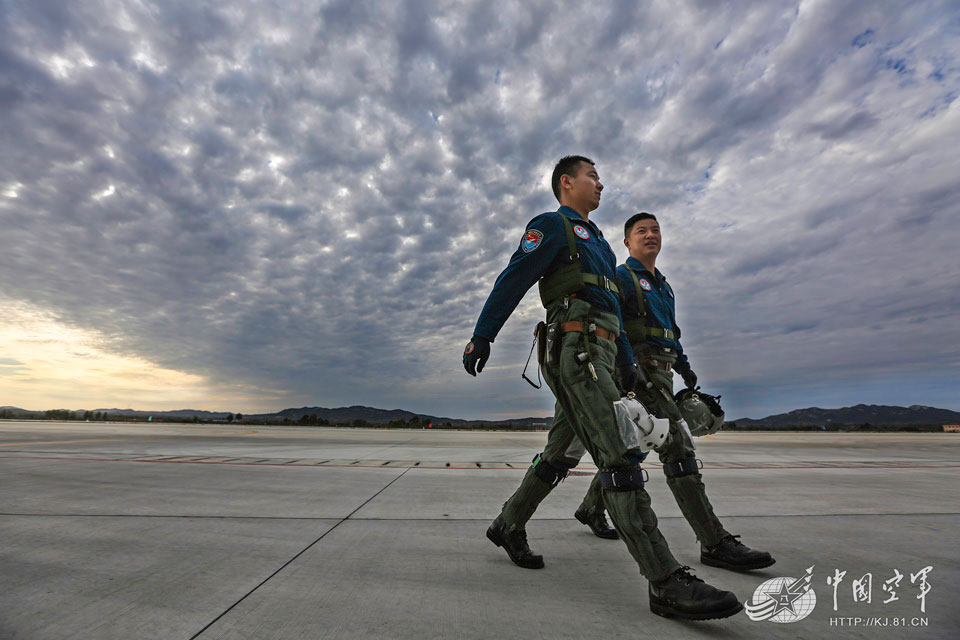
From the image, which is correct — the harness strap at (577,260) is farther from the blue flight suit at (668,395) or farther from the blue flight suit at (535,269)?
the blue flight suit at (668,395)

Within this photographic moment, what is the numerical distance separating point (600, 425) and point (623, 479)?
24 centimetres

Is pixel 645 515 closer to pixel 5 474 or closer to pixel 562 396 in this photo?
pixel 562 396

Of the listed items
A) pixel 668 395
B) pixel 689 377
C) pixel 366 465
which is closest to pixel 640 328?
pixel 668 395

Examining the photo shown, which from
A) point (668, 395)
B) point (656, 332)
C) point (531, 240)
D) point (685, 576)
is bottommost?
point (685, 576)

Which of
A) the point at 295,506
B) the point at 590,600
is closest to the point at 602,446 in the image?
the point at 590,600

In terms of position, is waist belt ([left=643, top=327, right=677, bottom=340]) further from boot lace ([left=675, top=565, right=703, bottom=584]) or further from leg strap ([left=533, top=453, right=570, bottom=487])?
boot lace ([left=675, top=565, right=703, bottom=584])

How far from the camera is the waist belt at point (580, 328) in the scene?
2.03 metres

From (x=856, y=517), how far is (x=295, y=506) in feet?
13.9

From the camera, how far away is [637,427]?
1.86 metres

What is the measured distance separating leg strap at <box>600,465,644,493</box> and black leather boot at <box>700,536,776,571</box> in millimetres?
850

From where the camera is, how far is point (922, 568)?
2.12 metres

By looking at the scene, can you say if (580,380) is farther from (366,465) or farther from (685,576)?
(366,465)

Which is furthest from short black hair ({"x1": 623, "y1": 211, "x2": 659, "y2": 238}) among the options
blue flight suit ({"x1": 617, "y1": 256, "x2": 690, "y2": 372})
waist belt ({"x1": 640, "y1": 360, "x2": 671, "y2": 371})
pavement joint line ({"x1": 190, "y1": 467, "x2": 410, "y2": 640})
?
pavement joint line ({"x1": 190, "y1": 467, "x2": 410, "y2": 640})

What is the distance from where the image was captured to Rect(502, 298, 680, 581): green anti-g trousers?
5.69 ft
